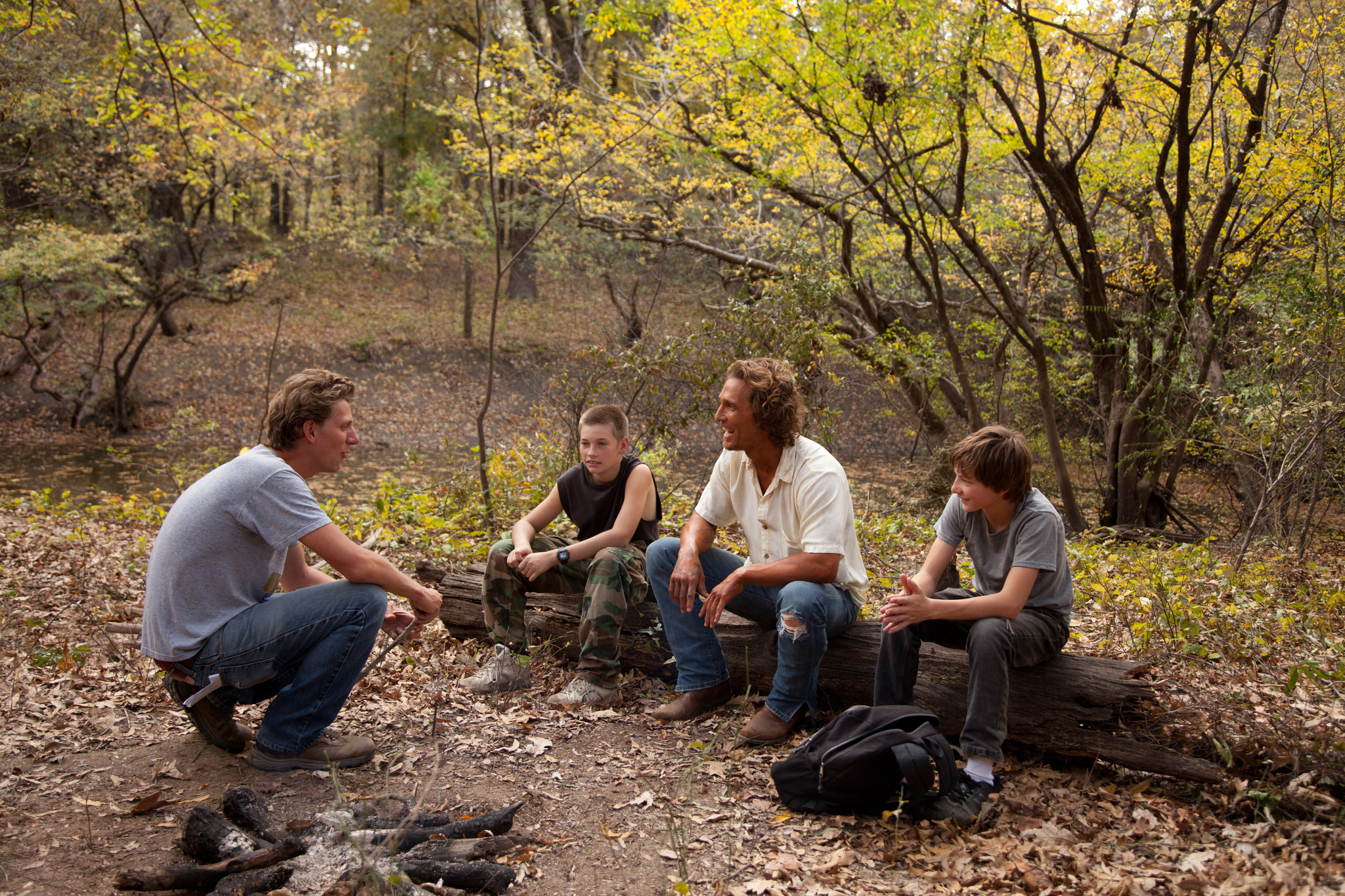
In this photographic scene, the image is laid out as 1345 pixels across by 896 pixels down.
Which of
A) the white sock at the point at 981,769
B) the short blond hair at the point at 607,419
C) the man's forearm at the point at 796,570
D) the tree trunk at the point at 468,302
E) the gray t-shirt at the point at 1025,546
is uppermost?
the tree trunk at the point at 468,302

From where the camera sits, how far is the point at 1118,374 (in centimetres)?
906

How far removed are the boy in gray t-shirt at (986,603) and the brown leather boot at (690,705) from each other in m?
0.77

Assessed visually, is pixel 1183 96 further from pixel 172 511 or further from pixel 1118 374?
pixel 172 511

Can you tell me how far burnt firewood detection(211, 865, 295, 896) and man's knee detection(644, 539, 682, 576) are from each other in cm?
184

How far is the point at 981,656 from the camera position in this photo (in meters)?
2.92

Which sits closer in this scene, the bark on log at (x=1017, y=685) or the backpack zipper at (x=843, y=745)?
the backpack zipper at (x=843, y=745)

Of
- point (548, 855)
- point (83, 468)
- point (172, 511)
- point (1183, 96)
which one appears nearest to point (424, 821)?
point (548, 855)

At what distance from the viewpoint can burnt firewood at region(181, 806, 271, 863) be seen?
237 cm

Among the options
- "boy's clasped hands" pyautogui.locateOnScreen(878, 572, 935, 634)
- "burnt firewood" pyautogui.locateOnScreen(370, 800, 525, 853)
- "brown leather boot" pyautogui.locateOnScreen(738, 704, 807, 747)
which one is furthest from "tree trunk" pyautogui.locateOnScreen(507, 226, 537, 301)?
"burnt firewood" pyautogui.locateOnScreen(370, 800, 525, 853)

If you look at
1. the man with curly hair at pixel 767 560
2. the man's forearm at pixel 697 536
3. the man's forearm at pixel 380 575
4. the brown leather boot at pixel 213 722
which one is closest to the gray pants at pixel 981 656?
the man with curly hair at pixel 767 560

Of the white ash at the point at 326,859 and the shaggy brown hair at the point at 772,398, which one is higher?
the shaggy brown hair at the point at 772,398

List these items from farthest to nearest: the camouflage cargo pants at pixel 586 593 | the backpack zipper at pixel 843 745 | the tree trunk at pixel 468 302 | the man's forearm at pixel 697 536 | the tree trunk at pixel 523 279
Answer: the tree trunk at pixel 523 279 < the tree trunk at pixel 468 302 < the camouflage cargo pants at pixel 586 593 < the man's forearm at pixel 697 536 < the backpack zipper at pixel 843 745

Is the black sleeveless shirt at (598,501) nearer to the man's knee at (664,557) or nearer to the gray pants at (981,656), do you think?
the man's knee at (664,557)

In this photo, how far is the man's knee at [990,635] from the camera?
2.92 m
